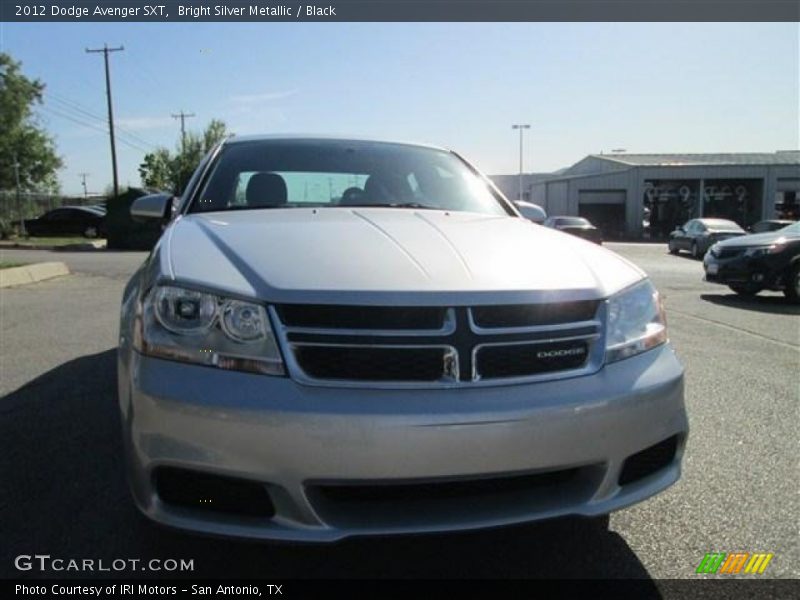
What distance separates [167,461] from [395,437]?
2.09 ft

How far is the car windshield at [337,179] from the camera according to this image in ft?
10.7

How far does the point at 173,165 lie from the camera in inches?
2030

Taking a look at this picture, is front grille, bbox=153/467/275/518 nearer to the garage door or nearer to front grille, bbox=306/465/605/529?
front grille, bbox=306/465/605/529

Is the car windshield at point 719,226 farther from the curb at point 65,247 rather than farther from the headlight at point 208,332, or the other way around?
the headlight at point 208,332

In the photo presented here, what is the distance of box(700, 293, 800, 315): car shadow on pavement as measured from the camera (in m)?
9.48

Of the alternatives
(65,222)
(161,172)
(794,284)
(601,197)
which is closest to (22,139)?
(161,172)

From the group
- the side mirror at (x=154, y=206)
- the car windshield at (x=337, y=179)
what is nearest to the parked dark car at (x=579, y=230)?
the car windshield at (x=337, y=179)

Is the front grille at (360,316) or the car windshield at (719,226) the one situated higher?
the front grille at (360,316)

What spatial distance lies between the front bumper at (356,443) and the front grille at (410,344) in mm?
54

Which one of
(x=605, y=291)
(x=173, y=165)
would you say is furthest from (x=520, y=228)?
(x=173, y=165)

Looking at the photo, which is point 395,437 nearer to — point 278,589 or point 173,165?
point 278,589

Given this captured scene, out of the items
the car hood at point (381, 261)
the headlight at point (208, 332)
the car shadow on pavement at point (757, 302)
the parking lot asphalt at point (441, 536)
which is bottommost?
the car shadow on pavement at point (757, 302)

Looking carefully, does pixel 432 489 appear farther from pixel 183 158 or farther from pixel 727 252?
pixel 183 158

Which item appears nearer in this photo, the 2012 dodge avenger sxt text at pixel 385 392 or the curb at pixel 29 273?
the 2012 dodge avenger sxt text at pixel 385 392
